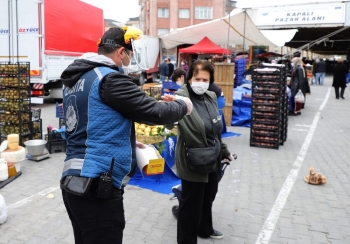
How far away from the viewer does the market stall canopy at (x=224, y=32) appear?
1681cm

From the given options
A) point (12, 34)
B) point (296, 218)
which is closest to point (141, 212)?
point (296, 218)

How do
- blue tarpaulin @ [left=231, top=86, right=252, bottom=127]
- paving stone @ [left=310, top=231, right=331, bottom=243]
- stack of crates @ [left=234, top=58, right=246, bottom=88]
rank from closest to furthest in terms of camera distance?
paving stone @ [left=310, top=231, right=331, bottom=243], blue tarpaulin @ [left=231, top=86, right=252, bottom=127], stack of crates @ [left=234, top=58, right=246, bottom=88]

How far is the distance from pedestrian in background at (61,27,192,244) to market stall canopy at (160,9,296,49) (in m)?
14.3

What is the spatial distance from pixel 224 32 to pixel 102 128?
19.3 meters

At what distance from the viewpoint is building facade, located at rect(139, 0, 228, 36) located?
5456 centimetres

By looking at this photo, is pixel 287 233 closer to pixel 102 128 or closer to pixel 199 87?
pixel 199 87

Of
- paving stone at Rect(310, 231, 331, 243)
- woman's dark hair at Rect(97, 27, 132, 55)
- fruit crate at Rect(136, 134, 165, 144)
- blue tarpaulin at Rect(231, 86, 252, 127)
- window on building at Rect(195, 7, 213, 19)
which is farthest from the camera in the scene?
window on building at Rect(195, 7, 213, 19)

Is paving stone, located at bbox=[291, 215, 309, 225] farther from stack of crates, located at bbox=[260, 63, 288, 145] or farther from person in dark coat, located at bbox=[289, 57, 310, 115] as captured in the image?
person in dark coat, located at bbox=[289, 57, 310, 115]

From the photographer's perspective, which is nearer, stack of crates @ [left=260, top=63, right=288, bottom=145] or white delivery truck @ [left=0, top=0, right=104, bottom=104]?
stack of crates @ [left=260, top=63, right=288, bottom=145]

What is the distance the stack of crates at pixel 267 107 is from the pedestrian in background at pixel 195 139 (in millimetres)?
4544

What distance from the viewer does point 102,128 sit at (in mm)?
1959

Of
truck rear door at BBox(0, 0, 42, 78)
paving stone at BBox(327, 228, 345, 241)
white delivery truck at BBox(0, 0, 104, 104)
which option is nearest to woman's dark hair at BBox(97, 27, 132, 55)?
paving stone at BBox(327, 228, 345, 241)

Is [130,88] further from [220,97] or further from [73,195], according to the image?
[220,97]

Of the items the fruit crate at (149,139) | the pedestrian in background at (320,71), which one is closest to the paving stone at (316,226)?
the fruit crate at (149,139)
